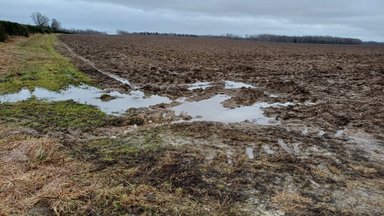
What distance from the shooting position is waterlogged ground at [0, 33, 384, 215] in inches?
178

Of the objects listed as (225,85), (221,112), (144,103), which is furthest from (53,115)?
(225,85)

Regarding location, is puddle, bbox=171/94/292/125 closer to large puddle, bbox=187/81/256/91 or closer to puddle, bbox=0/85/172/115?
puddle, bbox=0/85/172/115

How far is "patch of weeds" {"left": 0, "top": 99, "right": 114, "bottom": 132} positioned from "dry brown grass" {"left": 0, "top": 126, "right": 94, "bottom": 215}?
1.10 m

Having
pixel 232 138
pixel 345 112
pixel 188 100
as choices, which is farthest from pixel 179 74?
pixel 232 138

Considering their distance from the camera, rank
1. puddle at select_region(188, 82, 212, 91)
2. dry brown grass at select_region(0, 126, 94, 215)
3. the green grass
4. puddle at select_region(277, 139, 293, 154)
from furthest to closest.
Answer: puddle at select_region(188, 82, 212, 91)
the green grass
puddle at select_region(277, 139, 293, 154)
dry brown grass at select_region(0, 126, 94, 215)

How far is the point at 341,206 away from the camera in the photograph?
4.51m

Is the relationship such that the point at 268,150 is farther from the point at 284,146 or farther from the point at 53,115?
the point at 53,115

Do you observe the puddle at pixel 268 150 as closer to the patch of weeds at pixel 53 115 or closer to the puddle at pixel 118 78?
the patch of weeds at pixel 53 115

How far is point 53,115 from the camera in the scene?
846cm

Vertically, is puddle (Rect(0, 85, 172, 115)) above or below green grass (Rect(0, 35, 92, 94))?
below

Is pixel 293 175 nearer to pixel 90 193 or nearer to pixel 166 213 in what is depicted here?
pixel 166 213

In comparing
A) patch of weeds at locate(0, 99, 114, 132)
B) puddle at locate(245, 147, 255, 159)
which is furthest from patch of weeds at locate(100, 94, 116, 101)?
puddle at locate(245, 147, 255, 159)

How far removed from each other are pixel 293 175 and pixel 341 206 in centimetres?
99

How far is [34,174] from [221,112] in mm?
5449
